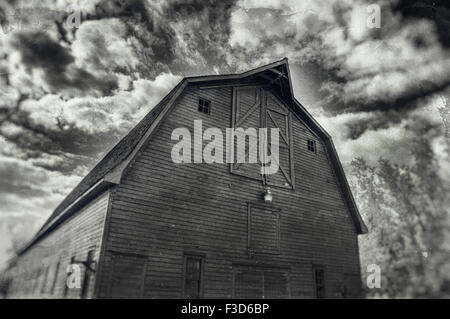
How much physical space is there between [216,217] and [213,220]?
0.54 feet

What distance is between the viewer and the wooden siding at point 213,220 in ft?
31.6

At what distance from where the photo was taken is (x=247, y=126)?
531 inches

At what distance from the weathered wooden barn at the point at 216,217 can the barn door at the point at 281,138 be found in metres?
0.05

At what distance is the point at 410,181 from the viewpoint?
17.8 m

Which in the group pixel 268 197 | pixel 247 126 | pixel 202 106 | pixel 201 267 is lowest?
pixel 201 267

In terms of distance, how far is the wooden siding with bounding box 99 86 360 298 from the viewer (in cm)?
962

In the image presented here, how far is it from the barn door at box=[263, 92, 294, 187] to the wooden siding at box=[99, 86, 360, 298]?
1.21ft

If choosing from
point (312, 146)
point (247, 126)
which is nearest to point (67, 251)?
point (247, 126)

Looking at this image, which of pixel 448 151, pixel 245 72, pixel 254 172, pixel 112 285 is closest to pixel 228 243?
pixel 254 172

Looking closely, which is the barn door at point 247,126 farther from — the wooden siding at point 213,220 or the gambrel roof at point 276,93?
the gambrel roof at point 276,93

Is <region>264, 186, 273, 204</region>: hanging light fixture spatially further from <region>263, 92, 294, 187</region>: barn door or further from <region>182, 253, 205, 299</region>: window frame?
<region>182, 253, 205, 299</region>: window frame

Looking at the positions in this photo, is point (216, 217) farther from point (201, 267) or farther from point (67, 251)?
point (67, 251)

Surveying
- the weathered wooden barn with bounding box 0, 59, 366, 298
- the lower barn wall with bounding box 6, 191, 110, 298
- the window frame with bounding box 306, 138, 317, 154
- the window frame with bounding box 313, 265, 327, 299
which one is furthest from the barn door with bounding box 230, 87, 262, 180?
the lower barn wall with bounding box 6, 191, 110, 298

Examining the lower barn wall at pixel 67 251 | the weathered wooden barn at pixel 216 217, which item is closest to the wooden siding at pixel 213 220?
the weathered wooden barn at pixel 216 217
